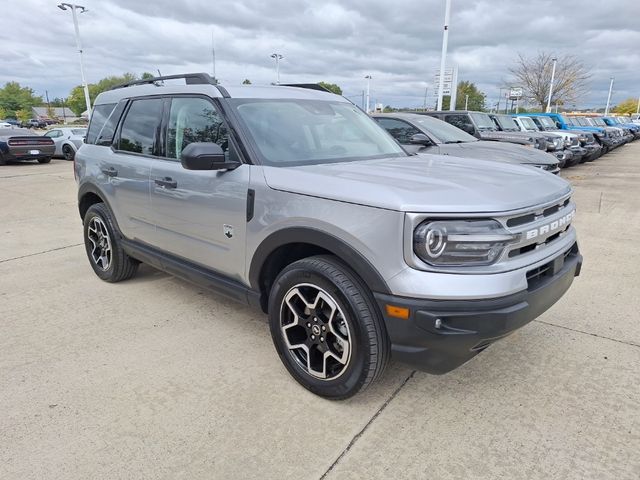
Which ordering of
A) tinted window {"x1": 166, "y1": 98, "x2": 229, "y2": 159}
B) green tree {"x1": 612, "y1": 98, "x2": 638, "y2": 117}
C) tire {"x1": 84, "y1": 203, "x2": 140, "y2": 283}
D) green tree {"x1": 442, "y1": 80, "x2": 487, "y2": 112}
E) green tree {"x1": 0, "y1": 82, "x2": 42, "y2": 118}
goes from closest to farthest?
1. tinted window {"x1": 166, "y1": 98, "x2": 229, "y2": 159}
2. tire {"x1": 84, "y1": 203, "x2": 140, "y2": 283}
3. green tree {"x1": 442, "y1": 80, "x2": 487, "y2": 112}
4. green tree {"x1": 612, "y1": 98, "x2": 638, "y2": 117}
5. green tree {"x1": 0, "y1": 82, "x2": 42, "y2": 118}

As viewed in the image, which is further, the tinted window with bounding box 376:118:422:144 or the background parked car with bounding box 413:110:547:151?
the background parked car with bounding box 413:110:547:151

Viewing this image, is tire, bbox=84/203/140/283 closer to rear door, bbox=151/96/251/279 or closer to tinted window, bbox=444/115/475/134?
rear door, bbox=151/96/251/279

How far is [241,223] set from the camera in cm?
289

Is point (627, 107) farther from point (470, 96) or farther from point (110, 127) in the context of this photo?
point (110, 127)

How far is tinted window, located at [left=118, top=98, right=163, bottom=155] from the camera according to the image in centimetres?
370

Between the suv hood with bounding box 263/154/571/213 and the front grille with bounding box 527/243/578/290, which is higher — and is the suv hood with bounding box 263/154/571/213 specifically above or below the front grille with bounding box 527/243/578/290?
above

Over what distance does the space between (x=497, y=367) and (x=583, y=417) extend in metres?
0.58

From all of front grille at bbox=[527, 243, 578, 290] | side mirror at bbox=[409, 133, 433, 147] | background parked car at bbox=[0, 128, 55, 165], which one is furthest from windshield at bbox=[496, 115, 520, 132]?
background parked car at bbox=[0, 128, 55, 165]

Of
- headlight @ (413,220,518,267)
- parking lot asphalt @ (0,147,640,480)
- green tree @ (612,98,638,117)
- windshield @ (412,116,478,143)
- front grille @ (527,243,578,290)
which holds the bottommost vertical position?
parking lot asphalt @ (0,147,640,480)

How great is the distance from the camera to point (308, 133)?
10.6 ft

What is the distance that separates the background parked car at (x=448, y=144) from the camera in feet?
24.3

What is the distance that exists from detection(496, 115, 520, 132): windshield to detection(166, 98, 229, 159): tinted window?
10899mm

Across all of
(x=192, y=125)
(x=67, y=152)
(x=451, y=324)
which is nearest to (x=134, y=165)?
(x=192, y=125)

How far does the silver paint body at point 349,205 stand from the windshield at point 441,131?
4281 mm
